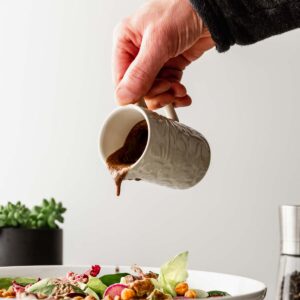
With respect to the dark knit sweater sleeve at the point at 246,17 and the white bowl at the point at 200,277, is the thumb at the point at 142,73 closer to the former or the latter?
the dark knit sweater sleeve at the point at 246,17

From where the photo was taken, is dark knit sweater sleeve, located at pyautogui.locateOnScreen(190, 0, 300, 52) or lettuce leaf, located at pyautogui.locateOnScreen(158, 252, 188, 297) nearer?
lettuce leaf, located at pyautogui.locateOnScreen(158, 252, 188, 297)

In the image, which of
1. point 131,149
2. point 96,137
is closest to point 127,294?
point 131,149

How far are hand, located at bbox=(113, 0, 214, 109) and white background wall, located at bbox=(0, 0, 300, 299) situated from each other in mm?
1140

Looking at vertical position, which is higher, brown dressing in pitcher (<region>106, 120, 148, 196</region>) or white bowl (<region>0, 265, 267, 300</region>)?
brown dressing in pitcher (<region>106, 120, 148, 196</region>)

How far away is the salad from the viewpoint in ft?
2.50

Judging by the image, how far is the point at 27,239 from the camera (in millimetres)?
1309

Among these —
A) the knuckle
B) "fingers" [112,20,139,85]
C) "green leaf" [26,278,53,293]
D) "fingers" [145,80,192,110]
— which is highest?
the knuckle

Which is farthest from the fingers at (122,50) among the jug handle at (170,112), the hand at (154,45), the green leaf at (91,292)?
the green leaf at (91,292)

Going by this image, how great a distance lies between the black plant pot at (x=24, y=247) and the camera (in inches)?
51.1

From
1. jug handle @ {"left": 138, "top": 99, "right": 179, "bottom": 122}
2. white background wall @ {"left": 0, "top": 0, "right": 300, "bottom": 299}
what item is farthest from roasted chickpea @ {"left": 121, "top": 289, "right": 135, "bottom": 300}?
white background wall @ {"left": 0, "top": 0, "right": 300, "bottom": 299}

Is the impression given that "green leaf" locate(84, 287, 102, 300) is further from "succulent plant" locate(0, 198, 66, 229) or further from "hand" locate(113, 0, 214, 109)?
"succulent plant" locate(0, 198, 66, 229)

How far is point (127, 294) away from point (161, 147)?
218 millimetres

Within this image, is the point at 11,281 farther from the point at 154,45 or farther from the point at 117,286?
the point at 154,45

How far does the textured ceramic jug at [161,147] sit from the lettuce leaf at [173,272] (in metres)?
0.12
